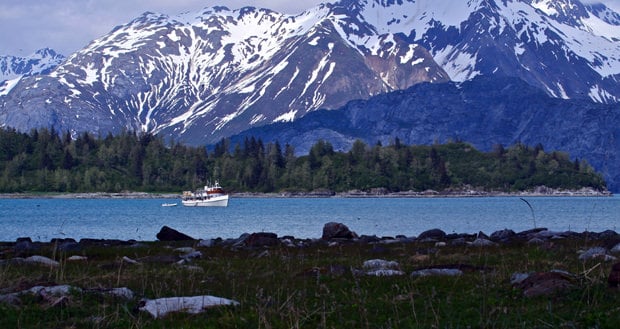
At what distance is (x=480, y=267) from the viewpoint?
28.3 m

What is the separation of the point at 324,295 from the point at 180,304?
3813 mm

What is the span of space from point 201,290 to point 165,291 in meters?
0.96

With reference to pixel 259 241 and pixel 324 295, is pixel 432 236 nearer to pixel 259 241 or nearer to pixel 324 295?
pixel 259 241

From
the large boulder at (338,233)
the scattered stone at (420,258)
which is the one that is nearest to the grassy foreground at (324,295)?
the scattered stone at (420,258)

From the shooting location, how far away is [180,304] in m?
19.8

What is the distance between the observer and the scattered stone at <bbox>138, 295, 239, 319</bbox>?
62.8 ft

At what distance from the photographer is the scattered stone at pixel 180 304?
1914cm

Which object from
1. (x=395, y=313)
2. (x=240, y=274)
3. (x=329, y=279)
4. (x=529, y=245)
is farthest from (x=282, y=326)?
(x=529, y=245)

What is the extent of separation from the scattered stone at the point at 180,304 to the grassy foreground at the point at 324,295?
22 centimetres

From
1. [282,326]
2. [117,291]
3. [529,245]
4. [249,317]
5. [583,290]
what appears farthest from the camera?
[529,245]

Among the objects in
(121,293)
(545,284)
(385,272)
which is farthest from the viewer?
(385,272)

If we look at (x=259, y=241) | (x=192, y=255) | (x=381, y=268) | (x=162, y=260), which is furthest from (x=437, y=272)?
(x=259, y=241)

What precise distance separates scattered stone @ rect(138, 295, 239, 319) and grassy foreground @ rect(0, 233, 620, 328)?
22 cm

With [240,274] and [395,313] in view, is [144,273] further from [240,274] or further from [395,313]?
[395,313]
